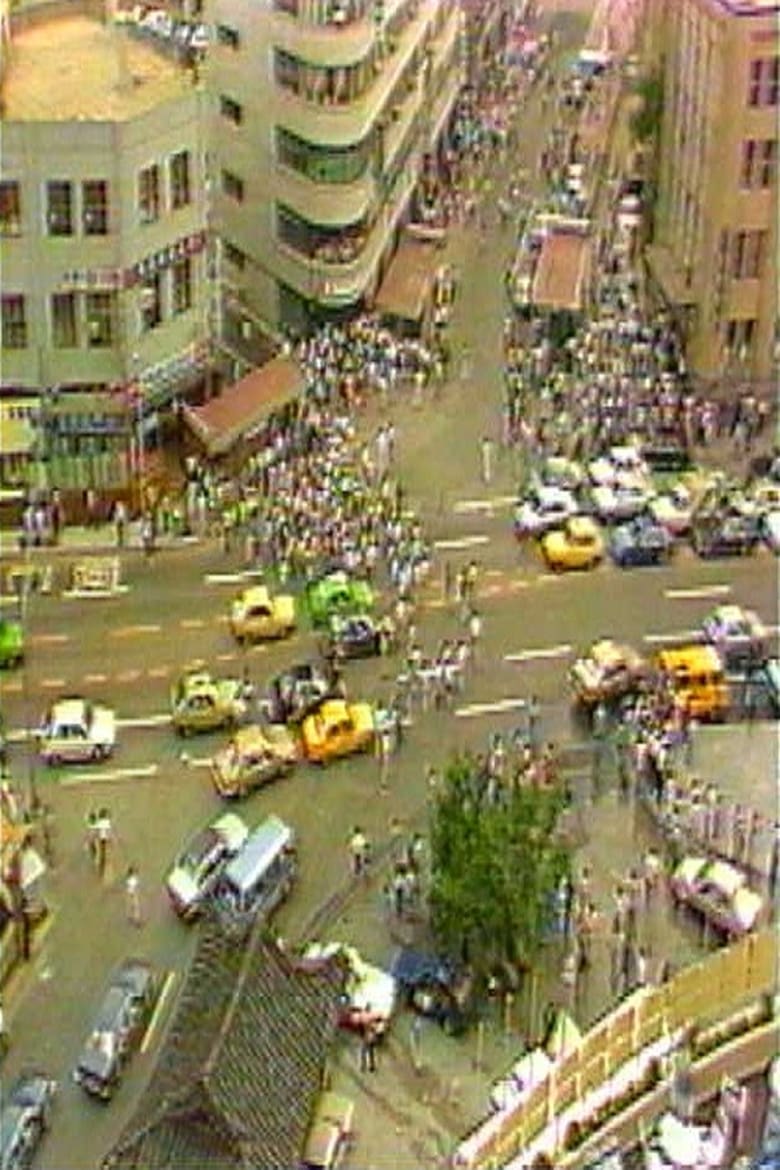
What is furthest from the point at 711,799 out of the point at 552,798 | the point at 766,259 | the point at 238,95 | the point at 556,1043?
the point at 238,95

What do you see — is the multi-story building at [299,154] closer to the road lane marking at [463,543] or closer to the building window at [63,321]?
the building window at [63,321]

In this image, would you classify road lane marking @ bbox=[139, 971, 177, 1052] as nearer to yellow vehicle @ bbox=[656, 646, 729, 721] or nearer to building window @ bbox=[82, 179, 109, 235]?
yellow vehicle @ bbox=[656, 646, 729, 721]

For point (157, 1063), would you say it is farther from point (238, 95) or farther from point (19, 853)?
point (238, 95)

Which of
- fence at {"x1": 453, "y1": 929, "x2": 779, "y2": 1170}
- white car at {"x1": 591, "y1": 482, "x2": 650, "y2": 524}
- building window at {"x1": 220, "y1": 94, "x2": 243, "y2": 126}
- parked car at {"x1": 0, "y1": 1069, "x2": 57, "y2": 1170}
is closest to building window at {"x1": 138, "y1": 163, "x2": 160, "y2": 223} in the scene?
building window at {"x1": 220, "y1": 94, "x2": 243, "y2": 126}

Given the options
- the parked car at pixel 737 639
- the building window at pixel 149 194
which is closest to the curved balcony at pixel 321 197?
the building window at pixel 149 194

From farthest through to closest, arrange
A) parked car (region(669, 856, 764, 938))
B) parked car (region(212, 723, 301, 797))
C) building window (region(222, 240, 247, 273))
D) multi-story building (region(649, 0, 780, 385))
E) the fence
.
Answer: building window (region(222, 240, 247, 273)), multi-story building (region(649, 0, 780, 385)), parked car (region(212, 723, 301, 797)), parked car (region(669, 856, 764, 938)), the fence

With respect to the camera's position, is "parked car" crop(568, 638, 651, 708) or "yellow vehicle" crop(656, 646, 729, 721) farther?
"parked car" crop(568, 638, 651, 708)
